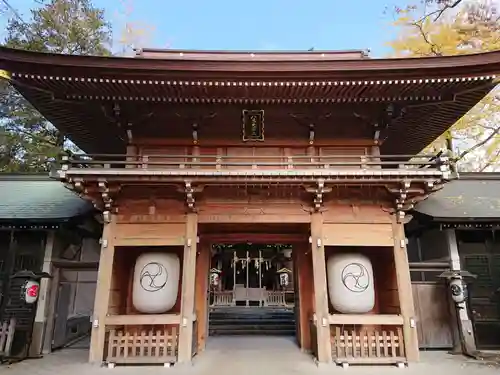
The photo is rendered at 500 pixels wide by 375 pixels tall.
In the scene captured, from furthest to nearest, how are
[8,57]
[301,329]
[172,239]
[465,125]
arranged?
[465,125] < [301,329] < [172,239] < [8,57]

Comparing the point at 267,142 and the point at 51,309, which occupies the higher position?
the point at 267,142

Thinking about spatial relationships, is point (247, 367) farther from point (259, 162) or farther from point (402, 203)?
point (402, 203)

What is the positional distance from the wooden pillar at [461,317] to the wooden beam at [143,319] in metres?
6.32

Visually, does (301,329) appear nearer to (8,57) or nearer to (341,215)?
(341,215)

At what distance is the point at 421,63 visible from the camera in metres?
6.29

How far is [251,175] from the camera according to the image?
632cm

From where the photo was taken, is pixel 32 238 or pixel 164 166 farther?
pixel 32 238

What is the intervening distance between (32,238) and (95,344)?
12.1ft

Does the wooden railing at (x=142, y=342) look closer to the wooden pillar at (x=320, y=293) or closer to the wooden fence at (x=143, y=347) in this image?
the wooden fence at (x=143, y=347)

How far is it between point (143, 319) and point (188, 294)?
98 centimetres

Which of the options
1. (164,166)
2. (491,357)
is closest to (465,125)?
(491,357)

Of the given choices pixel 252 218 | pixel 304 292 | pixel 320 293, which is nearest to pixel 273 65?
pixel 252 218

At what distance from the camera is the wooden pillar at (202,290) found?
802 cm

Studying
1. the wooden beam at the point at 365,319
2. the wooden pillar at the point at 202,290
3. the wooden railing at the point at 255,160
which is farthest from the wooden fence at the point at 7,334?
the wooden beam at the point at 365,319
